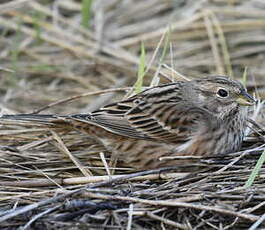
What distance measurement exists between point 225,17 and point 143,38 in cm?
83

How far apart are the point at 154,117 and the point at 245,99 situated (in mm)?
566

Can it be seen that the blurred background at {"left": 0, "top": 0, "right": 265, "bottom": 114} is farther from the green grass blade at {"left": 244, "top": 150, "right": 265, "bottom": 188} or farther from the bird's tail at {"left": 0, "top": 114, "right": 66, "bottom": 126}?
the green grass blade at {"left": 244, "top": 150, "right": 265, "bottom": 188}

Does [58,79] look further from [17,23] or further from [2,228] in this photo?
[2,228]

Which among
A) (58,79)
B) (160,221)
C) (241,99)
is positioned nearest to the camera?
(160,221)

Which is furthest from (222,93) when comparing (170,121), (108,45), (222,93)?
(108,45)

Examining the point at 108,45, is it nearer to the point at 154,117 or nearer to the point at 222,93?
the point at 154,117

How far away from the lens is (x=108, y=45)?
683cm

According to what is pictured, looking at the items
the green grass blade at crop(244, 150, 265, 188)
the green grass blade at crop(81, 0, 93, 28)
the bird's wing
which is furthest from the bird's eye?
the green grass blade at crop(81, 0, 93, 28)

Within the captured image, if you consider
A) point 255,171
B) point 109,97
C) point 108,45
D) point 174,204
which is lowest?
point 174,204

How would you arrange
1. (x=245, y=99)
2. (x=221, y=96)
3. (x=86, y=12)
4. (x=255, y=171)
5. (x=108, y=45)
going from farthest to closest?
(x=108, y=45), (x=86, y=12), (x=221, y=96), (x=245, y=99), (x=255, y=171)

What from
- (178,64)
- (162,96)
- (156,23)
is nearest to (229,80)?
(162,96)

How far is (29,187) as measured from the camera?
420 centimetres

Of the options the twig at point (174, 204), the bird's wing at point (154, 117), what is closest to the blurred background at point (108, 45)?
the bird's wing at point (154, 117)

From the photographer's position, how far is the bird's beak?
4440mm
